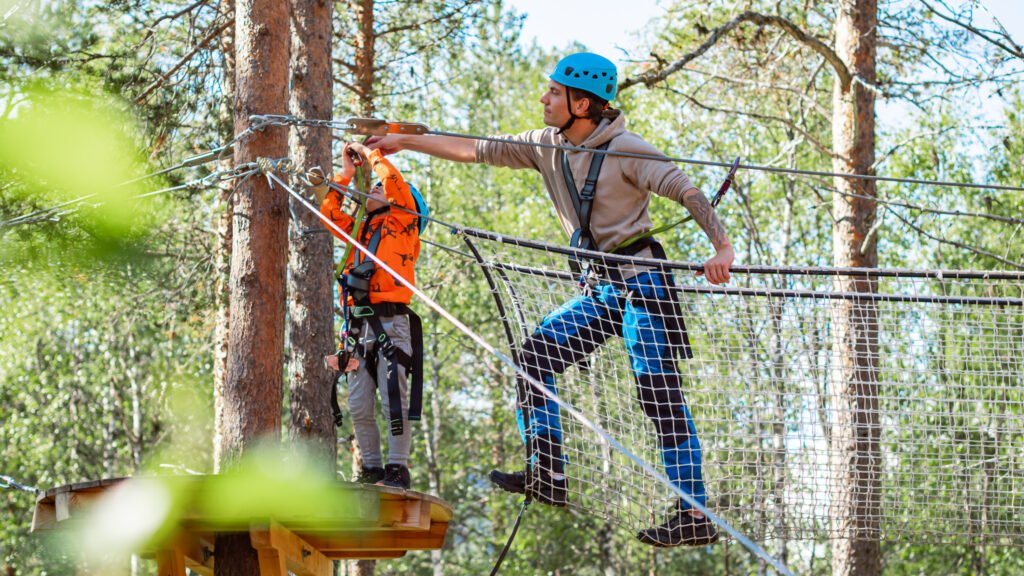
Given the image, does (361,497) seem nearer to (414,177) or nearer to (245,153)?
(245,153)

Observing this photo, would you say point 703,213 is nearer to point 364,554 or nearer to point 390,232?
point 390,232

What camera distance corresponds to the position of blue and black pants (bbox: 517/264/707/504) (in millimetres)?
3699

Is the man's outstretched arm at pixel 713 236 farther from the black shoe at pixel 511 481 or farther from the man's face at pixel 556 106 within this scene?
the black shoe at pixel 511 481

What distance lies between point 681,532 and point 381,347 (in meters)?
1.56

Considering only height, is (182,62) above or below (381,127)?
above

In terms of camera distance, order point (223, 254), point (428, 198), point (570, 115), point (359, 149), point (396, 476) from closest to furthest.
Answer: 1. point (570, 115)
2. point (359, 149)
3. point (396, 476)
4. point (223, 254)
5. point (428, 198)

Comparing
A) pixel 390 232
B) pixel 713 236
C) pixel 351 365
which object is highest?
pixel 390 232

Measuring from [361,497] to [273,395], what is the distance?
0.58 m

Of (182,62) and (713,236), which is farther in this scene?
(182,62)

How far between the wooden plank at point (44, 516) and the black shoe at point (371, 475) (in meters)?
1.25

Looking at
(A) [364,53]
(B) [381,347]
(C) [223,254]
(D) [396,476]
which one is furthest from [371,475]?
(A) [364,53]

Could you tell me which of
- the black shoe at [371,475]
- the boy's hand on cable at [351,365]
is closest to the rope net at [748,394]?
the boy's hand on cable at [351,365]

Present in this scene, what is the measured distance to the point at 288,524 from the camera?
4.10 metres

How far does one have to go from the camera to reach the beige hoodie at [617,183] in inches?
147
